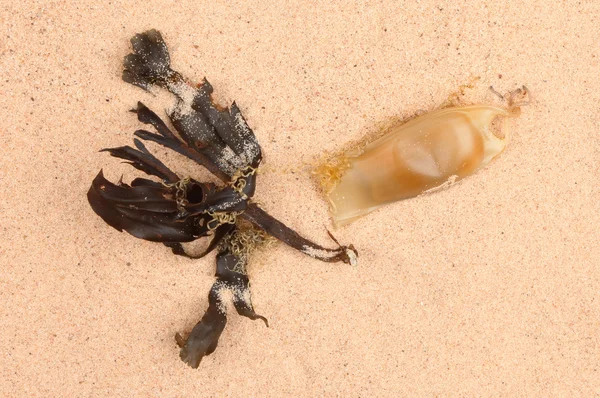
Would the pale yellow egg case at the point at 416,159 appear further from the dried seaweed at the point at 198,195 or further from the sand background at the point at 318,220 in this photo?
the dried seaweed at the point at 198,195

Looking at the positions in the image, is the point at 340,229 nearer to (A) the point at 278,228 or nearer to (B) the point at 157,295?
(A) the point at 278,228

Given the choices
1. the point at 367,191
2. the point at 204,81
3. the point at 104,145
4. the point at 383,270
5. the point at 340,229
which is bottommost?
the point at 383,270

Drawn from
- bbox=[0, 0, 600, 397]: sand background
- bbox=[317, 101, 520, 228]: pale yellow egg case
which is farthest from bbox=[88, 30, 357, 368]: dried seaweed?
bbox=[317, 101, 520, 228]: pale yellow egg case

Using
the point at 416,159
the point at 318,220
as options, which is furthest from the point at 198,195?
the point at 416,159

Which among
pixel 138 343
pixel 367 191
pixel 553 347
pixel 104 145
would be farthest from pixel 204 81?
pixel 553 347

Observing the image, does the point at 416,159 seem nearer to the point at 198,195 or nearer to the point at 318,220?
the point at 318,220

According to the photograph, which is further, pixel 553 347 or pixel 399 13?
pixel 553 347

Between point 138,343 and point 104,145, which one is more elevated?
point 104,145
